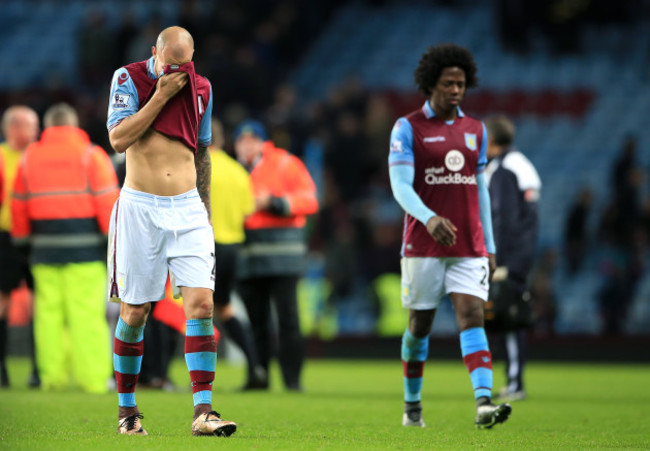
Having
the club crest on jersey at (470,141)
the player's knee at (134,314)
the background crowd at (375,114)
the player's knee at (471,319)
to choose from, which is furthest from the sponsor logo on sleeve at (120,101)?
the background crowd at (375,114)

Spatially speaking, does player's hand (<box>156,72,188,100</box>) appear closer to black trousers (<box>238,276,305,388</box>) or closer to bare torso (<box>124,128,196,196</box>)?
bare torso (<box>124,128,196,196</box>)

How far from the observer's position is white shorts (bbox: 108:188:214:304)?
6.70 meters

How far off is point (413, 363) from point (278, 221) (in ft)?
13.1

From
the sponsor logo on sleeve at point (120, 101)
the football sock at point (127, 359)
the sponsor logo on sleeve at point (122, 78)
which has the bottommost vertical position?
the football sock at point (127, 359)

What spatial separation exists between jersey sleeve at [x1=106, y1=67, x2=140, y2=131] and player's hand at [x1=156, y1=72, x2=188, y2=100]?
Answer: 0.23 m

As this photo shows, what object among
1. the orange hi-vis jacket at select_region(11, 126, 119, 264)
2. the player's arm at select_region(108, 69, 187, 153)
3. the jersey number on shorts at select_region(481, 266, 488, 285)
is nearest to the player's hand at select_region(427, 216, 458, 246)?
the jersey number on shorts at select_region(481, 266, 488, 285)

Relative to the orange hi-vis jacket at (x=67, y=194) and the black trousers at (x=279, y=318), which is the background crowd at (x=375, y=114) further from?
the orange hi-vis jacket at (x=67, y=194)

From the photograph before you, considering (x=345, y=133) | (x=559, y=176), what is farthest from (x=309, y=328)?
(x=559, y=176)

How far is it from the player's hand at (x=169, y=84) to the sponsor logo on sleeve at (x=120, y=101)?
0.23m

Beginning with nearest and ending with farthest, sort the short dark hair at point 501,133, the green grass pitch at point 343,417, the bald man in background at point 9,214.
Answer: the green grass pitch at point 343,417 → the short dark hair at point 501,133 → the bald man in background at point 9,214

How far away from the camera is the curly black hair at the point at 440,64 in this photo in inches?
314

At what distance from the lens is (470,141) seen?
25.8 ft

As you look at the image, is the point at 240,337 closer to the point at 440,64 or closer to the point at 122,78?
the point at 440,64

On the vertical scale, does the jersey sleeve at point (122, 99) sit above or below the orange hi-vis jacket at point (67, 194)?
above
